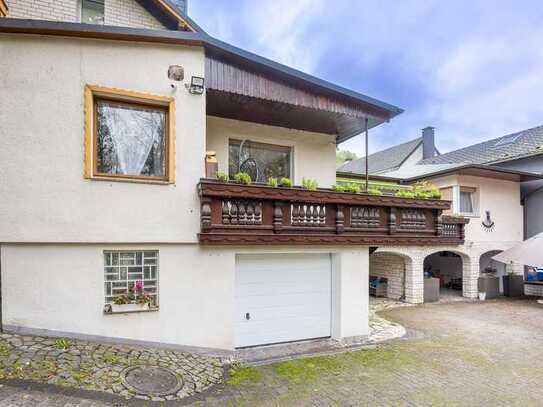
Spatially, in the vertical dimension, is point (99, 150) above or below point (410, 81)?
below

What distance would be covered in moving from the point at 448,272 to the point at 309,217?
13.5 meters

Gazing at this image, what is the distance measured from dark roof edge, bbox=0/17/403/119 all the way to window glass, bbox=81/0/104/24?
2427 millimetres

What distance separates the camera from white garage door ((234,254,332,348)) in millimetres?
6762

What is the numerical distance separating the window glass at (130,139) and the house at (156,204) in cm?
3

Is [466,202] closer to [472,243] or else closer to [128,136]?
[472,243]

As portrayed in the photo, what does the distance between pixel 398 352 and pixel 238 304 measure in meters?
3.65

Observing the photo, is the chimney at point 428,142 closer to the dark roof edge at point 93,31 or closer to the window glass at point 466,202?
the window glass at point 466,202

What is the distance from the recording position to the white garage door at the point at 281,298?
266 inches

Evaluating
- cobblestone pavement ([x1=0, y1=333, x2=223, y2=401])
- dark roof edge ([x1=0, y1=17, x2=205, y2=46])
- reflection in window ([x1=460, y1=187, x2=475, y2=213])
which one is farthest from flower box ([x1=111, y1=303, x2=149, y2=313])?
reflection in window ([x1=460, y1=187, x2=475, y2=213])

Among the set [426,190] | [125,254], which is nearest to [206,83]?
[125,254]

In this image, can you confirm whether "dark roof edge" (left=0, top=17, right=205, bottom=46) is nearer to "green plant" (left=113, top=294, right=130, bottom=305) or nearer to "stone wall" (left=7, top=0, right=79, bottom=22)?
"stone wall" (left=7, top=0, right=79, bottom=22)

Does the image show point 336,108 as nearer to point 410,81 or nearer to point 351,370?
point 351,370

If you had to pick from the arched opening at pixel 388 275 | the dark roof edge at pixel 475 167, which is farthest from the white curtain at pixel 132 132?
the dark roof edge at pixel 475 167

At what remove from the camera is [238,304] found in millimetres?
6684
